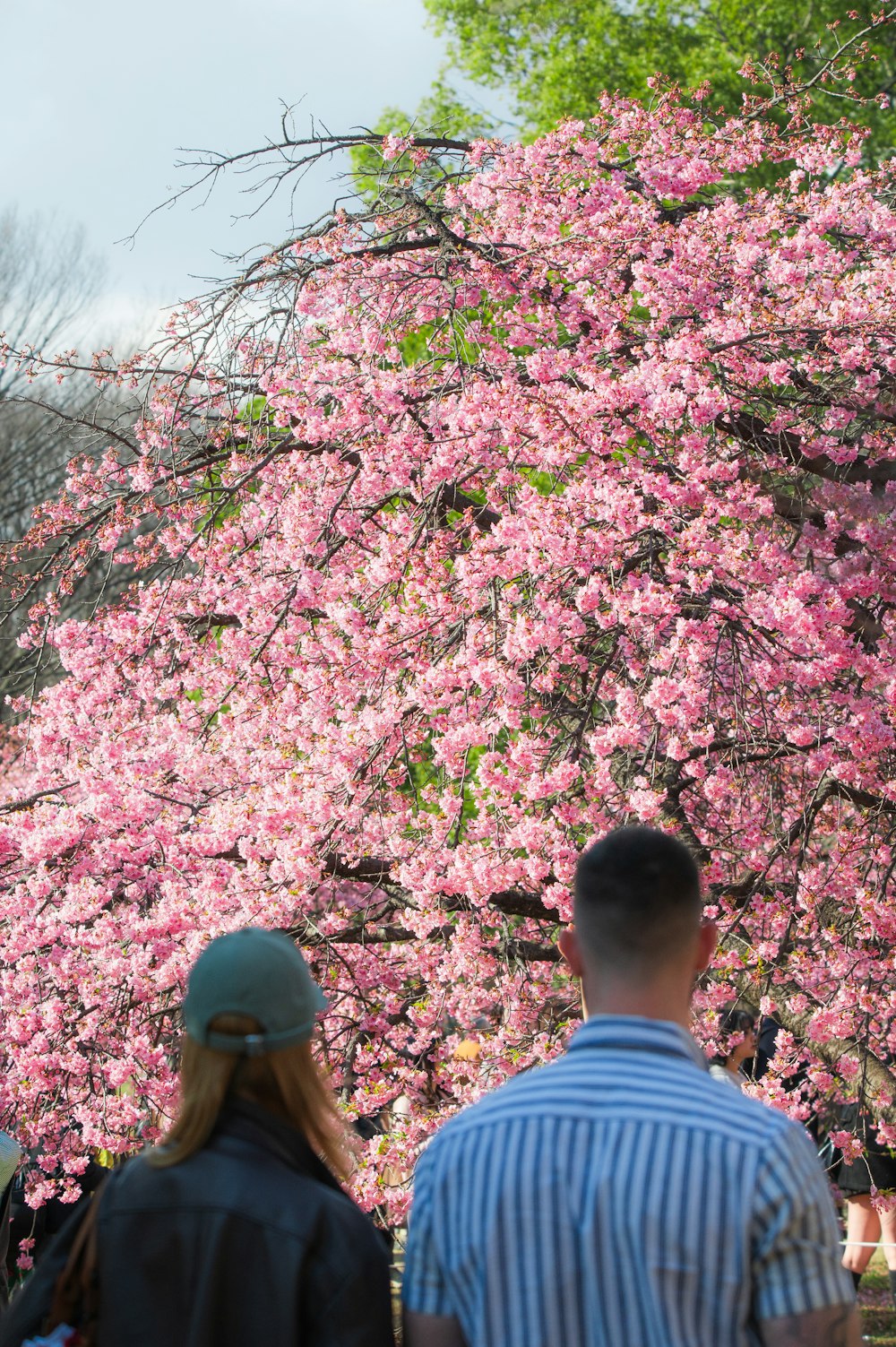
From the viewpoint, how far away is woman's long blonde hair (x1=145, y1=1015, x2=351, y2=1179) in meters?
1.71

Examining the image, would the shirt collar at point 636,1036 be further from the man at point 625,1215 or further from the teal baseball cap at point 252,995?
the teal baseball cap at point 252,995

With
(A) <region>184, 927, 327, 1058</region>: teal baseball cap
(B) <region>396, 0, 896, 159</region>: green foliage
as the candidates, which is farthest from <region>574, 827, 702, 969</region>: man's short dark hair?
(B) <region>396, 0, 896, 159</region>: green foliage

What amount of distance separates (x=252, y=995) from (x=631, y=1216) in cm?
58

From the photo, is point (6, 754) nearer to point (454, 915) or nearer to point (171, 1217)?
point (454, 915)

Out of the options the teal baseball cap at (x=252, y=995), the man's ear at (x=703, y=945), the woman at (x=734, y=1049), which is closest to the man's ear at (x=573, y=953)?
the man's ear at (x=703, y=945)

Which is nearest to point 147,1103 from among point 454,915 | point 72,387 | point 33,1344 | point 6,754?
point 454,915

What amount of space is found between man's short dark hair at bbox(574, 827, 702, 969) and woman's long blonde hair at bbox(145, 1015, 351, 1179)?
0.43m

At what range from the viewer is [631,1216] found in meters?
1.49

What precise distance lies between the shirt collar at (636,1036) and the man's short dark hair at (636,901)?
80 mm

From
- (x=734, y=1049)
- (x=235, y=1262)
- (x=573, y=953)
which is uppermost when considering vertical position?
(x=734, y=1049)

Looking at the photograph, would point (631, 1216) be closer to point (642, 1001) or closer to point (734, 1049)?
point (642, 1001)

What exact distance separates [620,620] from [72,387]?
1715 centimetres

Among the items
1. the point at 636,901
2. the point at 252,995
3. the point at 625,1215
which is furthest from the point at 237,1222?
the point at 636,901

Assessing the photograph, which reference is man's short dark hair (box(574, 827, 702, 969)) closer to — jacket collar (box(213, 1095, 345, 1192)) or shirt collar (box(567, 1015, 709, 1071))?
shirt collar (box(567, 1015, 709, 1071))
